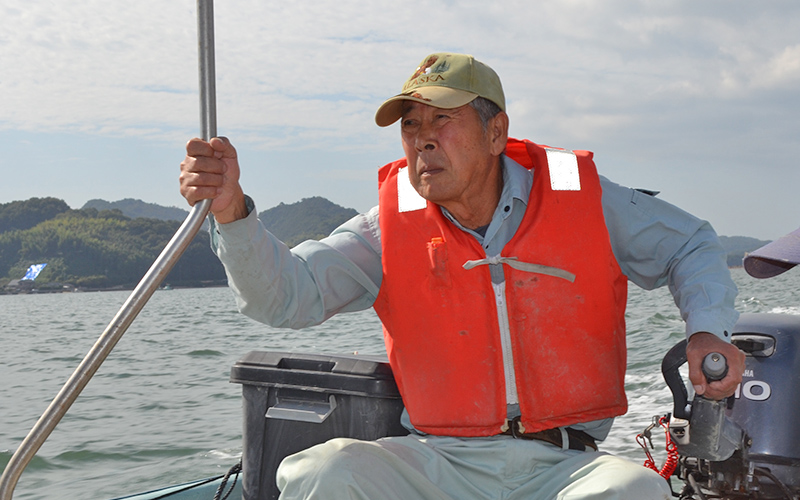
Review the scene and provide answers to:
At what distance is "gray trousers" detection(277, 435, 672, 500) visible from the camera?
1.68 m

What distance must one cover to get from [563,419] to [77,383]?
129cm

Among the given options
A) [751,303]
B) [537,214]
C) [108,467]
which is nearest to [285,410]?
[537,214]

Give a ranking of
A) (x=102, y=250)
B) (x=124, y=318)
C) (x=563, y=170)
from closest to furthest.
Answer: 1. (x=124, y=318)
2. (x=563, y=170)
3. (x=102, y=250)

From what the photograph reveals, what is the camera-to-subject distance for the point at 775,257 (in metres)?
2.05

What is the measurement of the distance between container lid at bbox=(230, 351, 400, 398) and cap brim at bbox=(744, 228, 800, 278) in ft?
3.49

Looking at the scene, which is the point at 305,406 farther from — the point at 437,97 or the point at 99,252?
the point at 99,252

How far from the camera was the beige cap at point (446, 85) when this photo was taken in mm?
2090

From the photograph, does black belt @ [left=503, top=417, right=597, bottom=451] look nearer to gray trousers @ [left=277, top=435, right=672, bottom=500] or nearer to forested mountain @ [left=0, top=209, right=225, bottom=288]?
gray trousers @ [left=277, top=435, right=672, bottom=500]

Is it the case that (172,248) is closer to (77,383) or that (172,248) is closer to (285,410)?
(77,383)

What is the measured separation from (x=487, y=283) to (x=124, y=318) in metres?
1.08

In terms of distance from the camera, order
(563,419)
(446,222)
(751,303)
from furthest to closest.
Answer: (751,303)
(446,222)
(563,419)

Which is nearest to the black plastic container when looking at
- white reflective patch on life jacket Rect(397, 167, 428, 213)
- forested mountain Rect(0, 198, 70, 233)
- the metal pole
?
white reflective patch on life jacket Rect(397, 167, 428, 213)

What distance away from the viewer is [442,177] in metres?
2.13

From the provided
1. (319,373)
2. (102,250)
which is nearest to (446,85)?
(319,373)
